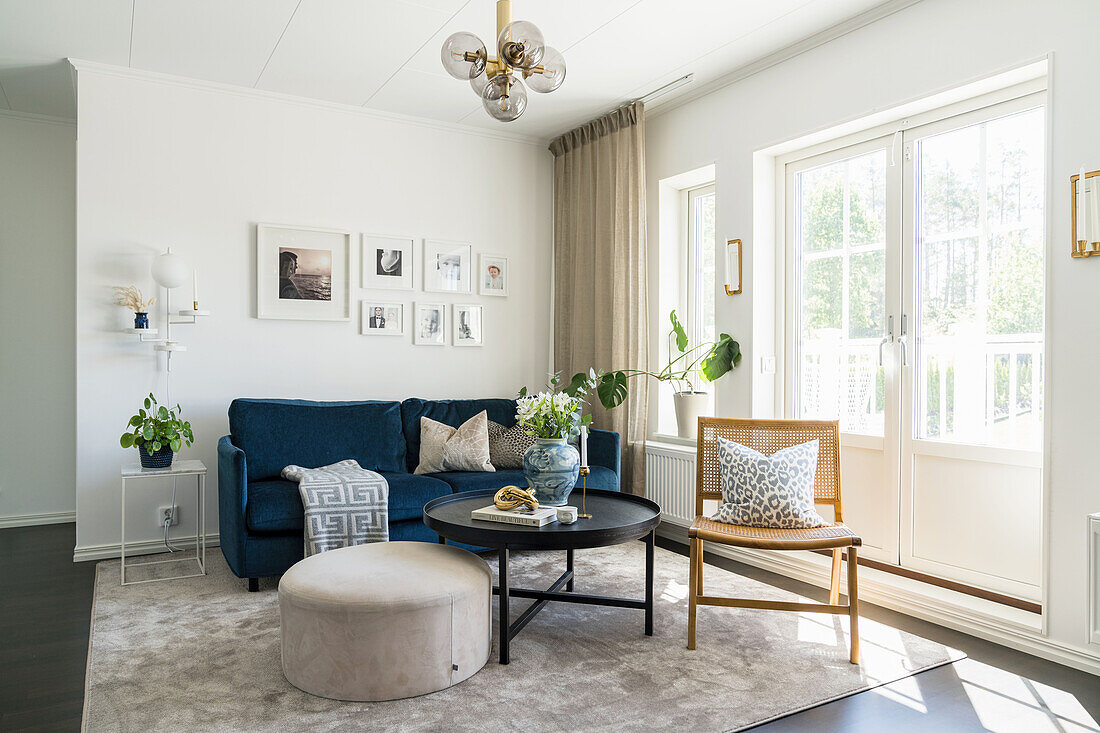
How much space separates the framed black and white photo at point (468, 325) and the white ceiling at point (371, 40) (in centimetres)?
142

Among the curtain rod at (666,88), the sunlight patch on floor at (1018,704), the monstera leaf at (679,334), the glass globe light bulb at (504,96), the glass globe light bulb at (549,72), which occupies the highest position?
the curtain rod at (666,88)

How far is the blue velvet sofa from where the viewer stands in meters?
3.49

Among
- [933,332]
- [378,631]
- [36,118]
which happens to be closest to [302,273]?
[36,118]

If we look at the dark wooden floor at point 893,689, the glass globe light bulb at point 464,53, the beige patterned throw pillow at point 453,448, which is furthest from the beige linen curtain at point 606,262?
the glass globe light bulb at point 464,53

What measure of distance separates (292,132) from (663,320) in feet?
8.76

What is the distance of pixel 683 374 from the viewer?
15.2 ft

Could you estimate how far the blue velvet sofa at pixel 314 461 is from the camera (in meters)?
3.49

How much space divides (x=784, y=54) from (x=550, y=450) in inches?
98.3

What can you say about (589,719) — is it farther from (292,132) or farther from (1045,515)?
(292,132)

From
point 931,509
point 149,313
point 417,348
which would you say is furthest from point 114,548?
point 931,509

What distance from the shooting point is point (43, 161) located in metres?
5.00

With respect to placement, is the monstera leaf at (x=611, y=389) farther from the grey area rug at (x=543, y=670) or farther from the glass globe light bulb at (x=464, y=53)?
the glass globe light bulb at (x=464, y=53)

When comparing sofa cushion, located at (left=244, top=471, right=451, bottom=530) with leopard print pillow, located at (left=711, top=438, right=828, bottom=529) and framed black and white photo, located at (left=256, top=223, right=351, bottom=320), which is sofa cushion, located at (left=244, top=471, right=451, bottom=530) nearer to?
framed black and white photo, located at (left=256, top=223, right=351, bottom=320)

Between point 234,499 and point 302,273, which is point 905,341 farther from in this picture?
point 302,273
